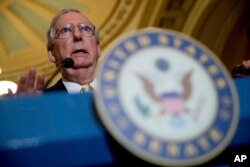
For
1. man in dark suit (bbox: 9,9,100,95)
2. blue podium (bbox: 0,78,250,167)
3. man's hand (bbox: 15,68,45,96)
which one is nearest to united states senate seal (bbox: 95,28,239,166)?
blue podium (bbox: 0,78,250,167)

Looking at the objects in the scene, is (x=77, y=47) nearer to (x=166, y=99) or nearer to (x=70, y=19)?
(x=70, y=19)

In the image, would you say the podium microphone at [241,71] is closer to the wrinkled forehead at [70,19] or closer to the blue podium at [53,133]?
the blue podium at [53,133]

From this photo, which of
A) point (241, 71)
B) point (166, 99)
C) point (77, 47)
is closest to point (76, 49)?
point (77, 47)

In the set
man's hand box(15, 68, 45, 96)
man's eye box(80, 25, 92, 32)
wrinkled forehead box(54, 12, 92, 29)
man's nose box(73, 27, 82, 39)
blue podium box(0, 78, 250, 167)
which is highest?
wrinkled forehead box(54, 12, 92, 29)

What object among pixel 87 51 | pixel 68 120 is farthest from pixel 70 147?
pixel 87 51

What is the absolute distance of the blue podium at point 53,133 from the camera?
715 millimetres

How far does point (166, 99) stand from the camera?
747 millimetres

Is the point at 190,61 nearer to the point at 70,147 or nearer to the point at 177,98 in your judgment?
the point at 177,98

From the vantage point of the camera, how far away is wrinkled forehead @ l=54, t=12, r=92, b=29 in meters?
1.41

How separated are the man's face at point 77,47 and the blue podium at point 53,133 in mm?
589

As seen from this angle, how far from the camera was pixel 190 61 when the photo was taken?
31.3 inches

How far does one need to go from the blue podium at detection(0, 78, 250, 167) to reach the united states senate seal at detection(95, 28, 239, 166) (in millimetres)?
46

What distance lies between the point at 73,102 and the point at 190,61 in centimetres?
18

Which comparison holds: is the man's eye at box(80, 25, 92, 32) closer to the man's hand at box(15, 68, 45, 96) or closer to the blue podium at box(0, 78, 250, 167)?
the man's hand at box(15, 68, 45, 96)
